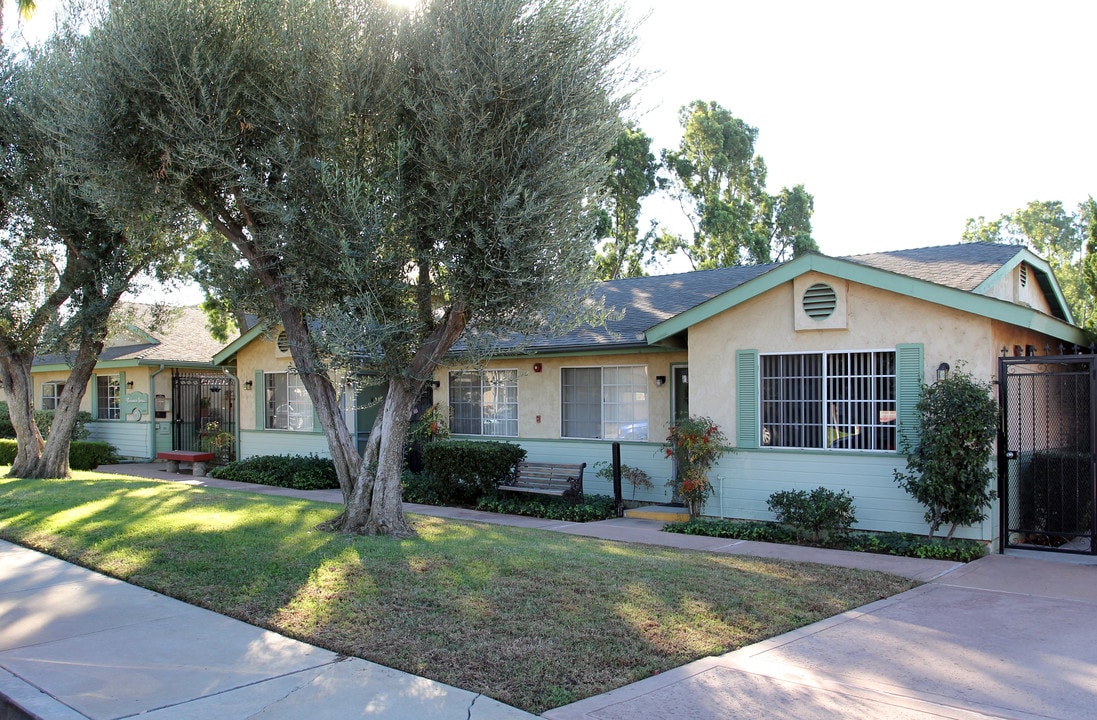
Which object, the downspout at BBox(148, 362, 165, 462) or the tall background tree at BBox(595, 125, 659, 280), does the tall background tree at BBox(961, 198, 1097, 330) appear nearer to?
the tall background tree at BBox(595, 125, 659, 280)

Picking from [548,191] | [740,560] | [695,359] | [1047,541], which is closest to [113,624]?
[548,191]

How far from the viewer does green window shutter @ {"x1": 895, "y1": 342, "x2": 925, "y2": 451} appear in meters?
9.92

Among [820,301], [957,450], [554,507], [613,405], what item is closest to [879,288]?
[820,301]

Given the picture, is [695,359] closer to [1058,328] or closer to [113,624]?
[1058,328]

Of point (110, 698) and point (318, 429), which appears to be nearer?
point (110, 698)

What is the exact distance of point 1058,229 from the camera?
47.3 m

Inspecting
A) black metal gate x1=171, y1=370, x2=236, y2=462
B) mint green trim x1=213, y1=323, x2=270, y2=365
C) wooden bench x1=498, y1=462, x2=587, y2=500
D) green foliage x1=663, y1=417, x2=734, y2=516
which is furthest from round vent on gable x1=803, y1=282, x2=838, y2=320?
black metal gate x1=171, y1=370, x2=236, y2=462

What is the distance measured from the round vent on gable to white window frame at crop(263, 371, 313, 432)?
37.6ft

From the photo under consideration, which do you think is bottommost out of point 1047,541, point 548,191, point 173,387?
point 1047,541

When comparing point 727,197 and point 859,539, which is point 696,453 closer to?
point 859,539

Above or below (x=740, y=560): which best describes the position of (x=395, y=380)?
above

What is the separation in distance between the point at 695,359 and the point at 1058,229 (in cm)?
4499

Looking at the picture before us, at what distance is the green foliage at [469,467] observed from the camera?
13.6 metres

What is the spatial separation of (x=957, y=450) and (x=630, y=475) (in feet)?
16.7
